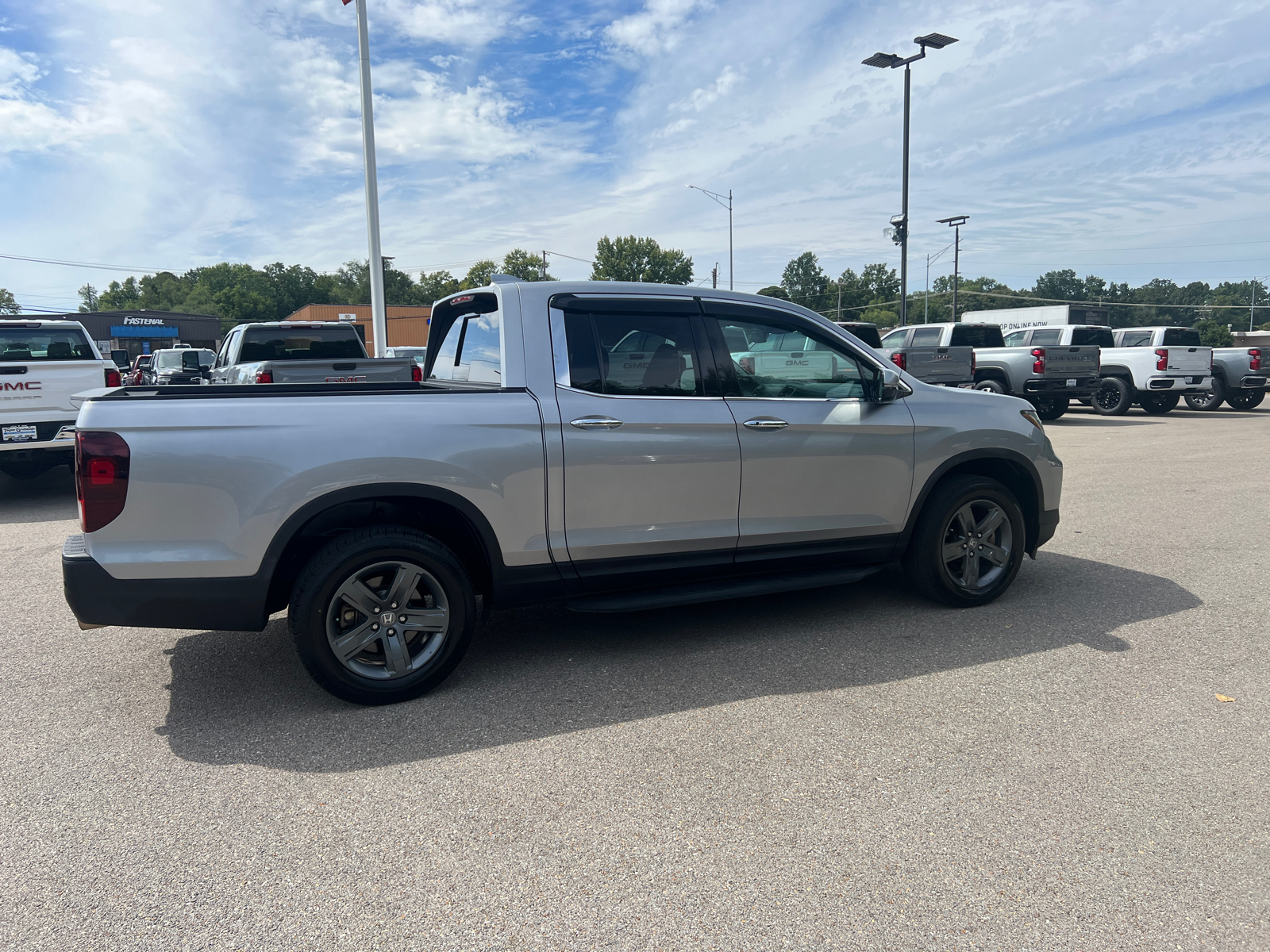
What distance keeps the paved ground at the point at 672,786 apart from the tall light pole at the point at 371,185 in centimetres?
1331

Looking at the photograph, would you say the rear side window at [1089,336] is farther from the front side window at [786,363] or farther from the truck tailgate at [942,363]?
the front side window at [786,363]

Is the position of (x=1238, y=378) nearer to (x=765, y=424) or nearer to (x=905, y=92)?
(x=905, y=92)

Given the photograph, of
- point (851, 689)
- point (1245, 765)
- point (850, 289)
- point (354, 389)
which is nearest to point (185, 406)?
point (354, 389)

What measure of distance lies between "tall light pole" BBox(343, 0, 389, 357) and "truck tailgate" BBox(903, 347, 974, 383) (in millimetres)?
10496

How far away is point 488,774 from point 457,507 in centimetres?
119

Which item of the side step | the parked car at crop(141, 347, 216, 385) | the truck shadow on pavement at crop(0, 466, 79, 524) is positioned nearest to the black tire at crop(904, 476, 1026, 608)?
the side step

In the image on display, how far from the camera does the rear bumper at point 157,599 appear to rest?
135 inches

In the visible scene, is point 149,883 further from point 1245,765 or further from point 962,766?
point 1245,765

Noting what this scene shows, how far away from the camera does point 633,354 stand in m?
4.27

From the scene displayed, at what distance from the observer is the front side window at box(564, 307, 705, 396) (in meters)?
4.17

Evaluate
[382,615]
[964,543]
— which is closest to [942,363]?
[964,543]

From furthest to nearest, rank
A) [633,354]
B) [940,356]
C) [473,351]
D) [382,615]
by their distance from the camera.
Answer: [940,356], [473,351], [633,354], [382,615]

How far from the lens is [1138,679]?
400 centimetres

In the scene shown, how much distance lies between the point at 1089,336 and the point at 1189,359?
6.84 feet
